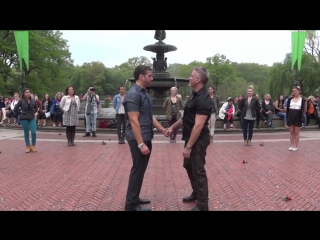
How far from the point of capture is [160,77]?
66.8 ft

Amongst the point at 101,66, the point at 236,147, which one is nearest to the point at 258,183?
the point at 236,147

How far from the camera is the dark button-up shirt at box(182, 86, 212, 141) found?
15.1 feet

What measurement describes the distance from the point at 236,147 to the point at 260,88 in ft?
229

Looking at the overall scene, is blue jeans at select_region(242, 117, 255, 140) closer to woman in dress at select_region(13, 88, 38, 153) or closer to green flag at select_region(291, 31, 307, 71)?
woman in dress at select_region(13, 88, 38, 153)

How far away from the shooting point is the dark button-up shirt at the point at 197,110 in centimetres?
461

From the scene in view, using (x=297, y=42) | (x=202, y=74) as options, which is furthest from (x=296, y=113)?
(x=297, y=42)

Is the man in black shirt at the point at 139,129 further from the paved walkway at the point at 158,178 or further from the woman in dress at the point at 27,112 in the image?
the woman in dress at the point at 27,112

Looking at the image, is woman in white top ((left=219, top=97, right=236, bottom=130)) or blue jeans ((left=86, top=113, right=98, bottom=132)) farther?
woman in white top ((left=219, top=97, right=236, bottom=130))

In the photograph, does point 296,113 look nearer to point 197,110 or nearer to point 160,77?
point 197,110

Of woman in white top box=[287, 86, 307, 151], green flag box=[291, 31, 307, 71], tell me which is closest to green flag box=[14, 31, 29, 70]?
woman in white top box=[287, 86, 307, 151]

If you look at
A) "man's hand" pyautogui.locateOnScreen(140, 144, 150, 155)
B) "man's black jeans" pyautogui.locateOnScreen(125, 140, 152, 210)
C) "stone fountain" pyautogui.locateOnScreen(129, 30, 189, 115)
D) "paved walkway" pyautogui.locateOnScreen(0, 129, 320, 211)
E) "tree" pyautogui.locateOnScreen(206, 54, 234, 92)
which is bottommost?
"paved walkway" pyautogui.locateOnScreen(0, 129, 320, 211)

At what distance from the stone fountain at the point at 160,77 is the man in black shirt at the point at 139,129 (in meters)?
14.6

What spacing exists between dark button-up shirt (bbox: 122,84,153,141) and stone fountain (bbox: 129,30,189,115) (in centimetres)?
1465
